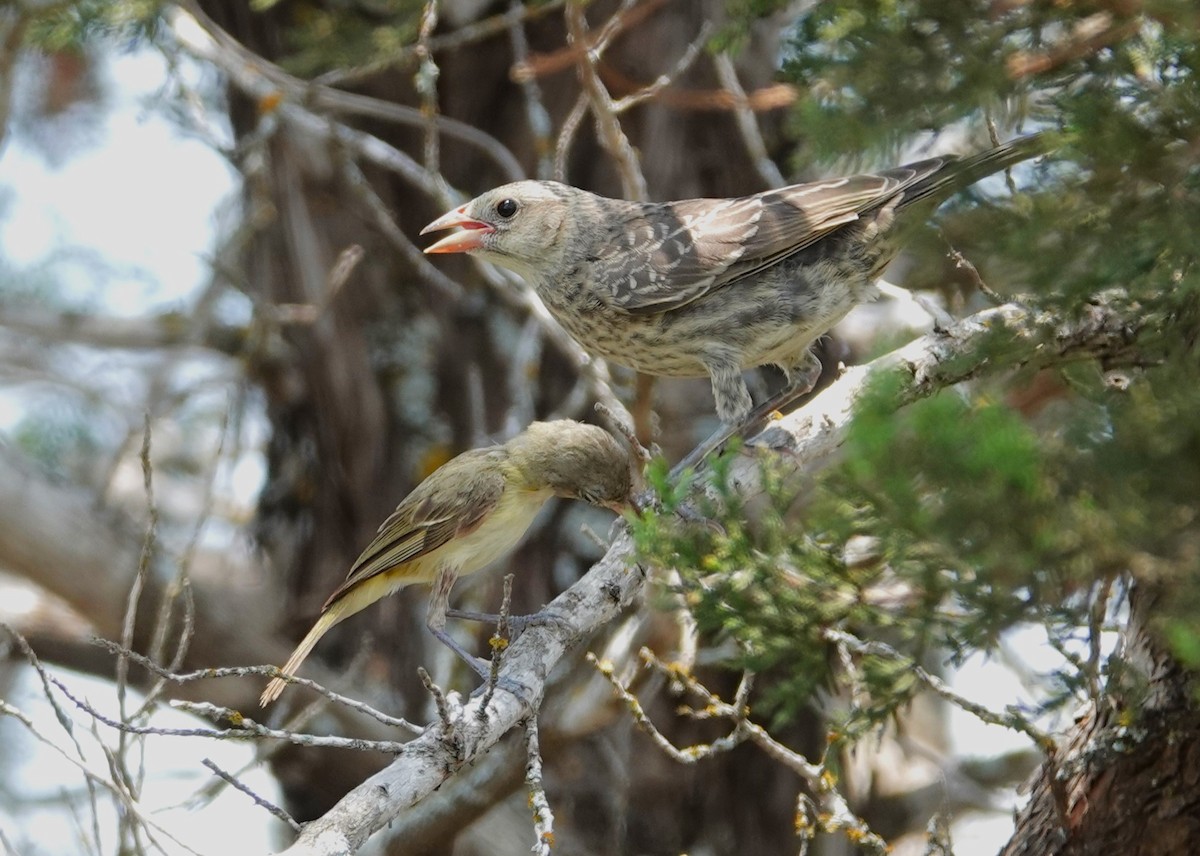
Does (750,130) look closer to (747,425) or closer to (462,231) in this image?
(462,231)

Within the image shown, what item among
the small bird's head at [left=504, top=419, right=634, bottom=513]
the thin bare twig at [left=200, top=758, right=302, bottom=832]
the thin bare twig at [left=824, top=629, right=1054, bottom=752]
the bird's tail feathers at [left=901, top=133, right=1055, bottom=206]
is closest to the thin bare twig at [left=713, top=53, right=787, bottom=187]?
the bird's tail feathers at [left=901, top=133, right=1055, bottom=206]

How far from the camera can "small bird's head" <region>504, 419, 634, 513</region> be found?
438cm

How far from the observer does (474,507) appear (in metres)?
4.41

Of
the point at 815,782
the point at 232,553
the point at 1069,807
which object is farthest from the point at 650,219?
the point at 232,553

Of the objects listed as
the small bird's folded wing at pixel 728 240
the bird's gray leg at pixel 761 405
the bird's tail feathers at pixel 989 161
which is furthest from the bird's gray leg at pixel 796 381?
the bird's tail feathers at pixel 989 161

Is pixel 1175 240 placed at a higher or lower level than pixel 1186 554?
higher

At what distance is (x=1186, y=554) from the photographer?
2.26m

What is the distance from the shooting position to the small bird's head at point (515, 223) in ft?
17.2

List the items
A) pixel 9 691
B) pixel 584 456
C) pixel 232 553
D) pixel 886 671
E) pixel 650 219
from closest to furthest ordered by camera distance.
→ pixel 886 671 < pixel 584 456 < pixel 650 219 < pixel 9 691 < pixel 232 553

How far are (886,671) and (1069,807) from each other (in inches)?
30.8

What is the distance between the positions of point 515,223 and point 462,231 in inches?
8.2

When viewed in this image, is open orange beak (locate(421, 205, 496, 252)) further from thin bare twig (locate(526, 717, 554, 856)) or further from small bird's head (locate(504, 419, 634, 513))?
thin bare twig (locate(526, 717, 554, 856))

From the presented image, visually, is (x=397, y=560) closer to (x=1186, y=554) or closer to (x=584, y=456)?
(x=584, y=456)

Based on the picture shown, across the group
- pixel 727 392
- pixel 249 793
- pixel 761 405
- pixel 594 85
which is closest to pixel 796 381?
pixel 761 405
